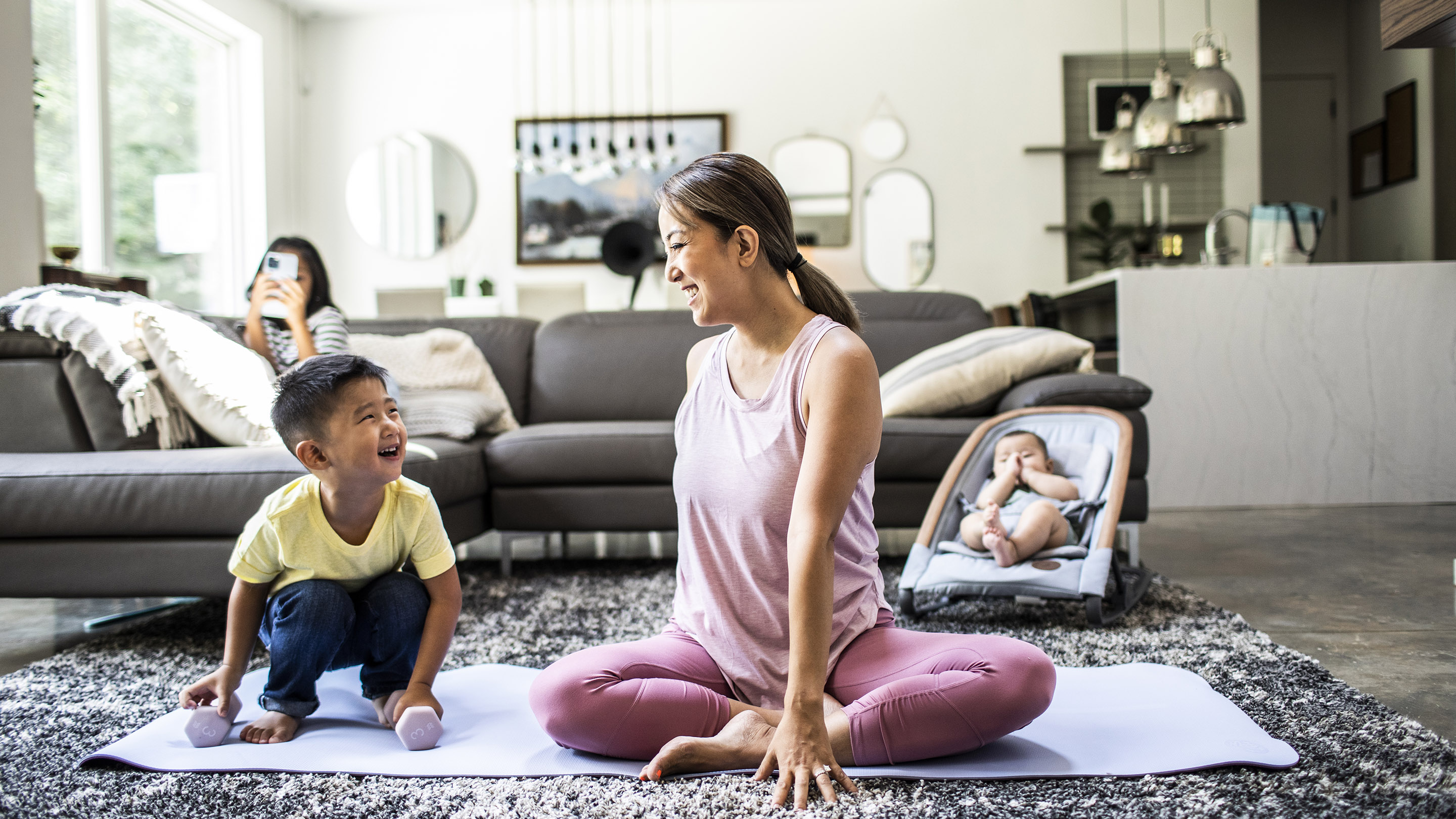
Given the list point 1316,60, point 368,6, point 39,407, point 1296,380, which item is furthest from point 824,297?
point 1316,60

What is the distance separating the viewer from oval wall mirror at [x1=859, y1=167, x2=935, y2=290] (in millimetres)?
6000

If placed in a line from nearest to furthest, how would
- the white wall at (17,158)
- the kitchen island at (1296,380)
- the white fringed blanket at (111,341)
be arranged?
the white fringed blanket at (111,341), the white wall at (17,158), the kitchen island at (1296,380)

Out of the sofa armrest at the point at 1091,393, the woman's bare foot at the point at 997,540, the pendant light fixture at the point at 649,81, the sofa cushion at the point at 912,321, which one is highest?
the pendant light fixture at the point at 649,81

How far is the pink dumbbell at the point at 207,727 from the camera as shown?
1.35 meters

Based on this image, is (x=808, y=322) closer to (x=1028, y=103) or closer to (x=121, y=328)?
(x=121, y=328)

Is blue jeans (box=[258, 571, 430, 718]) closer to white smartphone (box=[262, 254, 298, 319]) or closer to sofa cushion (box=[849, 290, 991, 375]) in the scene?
white smartphone (box=[262, 254, 298, 319])

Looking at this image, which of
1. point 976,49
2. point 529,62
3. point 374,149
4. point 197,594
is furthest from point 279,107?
point 197,594

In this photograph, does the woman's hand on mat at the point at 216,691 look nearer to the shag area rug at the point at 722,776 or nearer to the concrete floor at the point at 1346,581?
the shag area rug at the point at 722,776

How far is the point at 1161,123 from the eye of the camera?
4402mm

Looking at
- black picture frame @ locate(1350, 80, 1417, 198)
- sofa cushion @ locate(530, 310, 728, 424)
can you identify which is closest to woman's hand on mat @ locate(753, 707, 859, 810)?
sofa cushion @ locate(530, 310, 728, 424)

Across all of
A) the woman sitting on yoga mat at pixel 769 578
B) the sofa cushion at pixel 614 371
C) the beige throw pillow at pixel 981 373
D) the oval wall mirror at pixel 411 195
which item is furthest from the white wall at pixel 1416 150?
the woman sitting on yoga mat at pixel 769 578

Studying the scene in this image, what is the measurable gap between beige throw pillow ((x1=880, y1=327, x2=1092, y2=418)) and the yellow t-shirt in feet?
5.38

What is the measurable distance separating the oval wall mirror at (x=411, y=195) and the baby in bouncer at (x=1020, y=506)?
474 cm

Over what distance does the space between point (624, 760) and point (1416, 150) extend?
661cm
